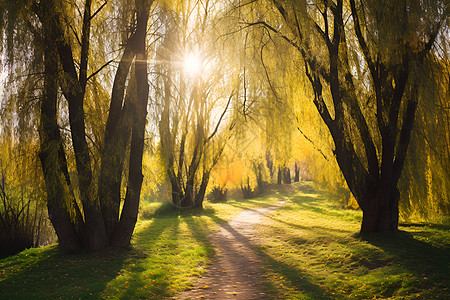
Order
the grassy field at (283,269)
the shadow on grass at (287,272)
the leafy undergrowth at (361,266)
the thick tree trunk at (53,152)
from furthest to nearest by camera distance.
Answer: the thick tree trunk at (53,152) < the shadow on grass at (287,272) < the grassy field at (283,269) < the leafy undergrowth at (361,266)

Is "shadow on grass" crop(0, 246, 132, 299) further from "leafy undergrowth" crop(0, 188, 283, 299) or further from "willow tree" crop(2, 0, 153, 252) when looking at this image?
"willow tree" crop(2, 0, 153, 252)

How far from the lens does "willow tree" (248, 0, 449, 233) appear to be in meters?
6.04

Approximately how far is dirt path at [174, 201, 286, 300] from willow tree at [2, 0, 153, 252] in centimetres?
234

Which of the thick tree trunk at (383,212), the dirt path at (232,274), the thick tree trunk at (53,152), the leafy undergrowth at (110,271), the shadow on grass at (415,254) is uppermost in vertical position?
the thick tree trunk at (53,152)

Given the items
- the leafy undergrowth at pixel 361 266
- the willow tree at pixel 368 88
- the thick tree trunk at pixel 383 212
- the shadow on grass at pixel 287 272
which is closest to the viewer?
the leafy undergrowth at pixel 361 266

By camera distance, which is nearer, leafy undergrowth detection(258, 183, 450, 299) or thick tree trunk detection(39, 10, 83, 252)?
leafy undergrowth detection(258, 183, 450, 299)

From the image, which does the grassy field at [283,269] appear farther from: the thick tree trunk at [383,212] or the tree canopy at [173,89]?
the tree canopy at [173,89]

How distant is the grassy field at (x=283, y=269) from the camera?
14.5 ft

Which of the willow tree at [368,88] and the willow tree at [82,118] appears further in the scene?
the willow tree at [368,88]

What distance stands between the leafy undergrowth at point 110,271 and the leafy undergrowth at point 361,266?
5.59 ft

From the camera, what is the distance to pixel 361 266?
5402 mm

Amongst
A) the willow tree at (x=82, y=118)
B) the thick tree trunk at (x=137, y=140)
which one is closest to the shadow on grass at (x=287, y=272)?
the thick tree trunk at (x=137, y=140)

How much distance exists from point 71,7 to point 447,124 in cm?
858

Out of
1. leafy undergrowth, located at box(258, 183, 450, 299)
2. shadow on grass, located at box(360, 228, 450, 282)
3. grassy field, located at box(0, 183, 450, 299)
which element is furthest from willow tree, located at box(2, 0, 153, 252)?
shadow on grass, located at box(360, 228, 450, 282)
